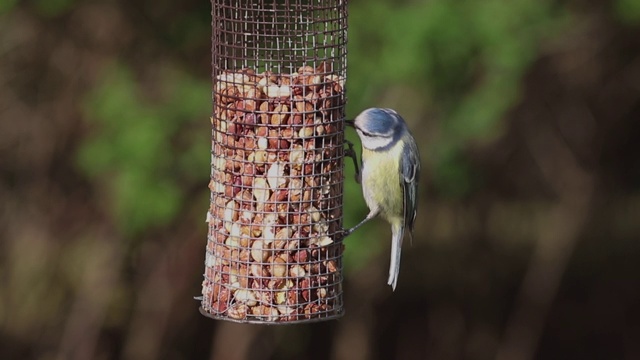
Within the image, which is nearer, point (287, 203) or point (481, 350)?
point (287, 203)

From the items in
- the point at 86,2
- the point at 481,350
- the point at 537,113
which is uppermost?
the point at 86,2

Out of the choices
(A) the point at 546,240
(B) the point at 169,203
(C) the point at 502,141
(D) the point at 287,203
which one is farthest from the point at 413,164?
(A) the point at 546,240

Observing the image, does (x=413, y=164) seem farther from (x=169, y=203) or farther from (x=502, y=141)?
(x=502, y=141)

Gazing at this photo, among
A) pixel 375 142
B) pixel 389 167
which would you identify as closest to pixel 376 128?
pixel 375 142

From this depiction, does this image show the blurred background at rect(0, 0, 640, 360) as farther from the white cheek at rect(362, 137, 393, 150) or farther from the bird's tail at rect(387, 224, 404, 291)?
the white cheek at rect(362, 137, 393, 150)

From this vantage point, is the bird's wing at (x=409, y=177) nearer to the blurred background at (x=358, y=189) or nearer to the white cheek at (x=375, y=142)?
the white cheek at (x=375, y=142)

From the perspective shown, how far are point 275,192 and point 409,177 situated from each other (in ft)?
3.34

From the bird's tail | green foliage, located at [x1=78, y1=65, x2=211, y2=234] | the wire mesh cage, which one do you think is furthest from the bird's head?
green foliage, located at [x1=78, y1=65, x2=211, y2=234]

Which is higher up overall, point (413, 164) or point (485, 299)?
point (413, 164)

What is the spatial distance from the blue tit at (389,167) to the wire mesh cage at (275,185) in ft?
1.24

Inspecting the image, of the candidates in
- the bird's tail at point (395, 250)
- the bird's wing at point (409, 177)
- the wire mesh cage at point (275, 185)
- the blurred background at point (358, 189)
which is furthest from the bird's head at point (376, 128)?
the blurred background at point (358, 189)

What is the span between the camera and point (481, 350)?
33.8ft

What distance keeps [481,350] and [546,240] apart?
1246 millimetres

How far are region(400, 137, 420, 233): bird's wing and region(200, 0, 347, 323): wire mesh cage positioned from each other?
671 millimetres
